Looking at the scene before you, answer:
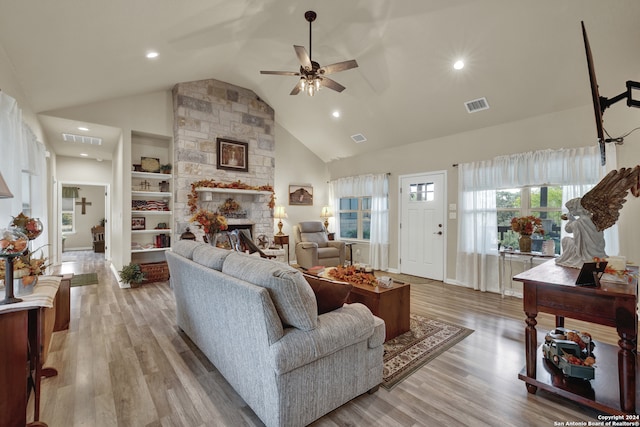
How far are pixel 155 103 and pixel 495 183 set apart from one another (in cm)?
608

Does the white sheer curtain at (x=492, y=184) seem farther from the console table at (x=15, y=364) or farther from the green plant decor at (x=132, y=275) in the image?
the green plant decor at (x=132, y=275)

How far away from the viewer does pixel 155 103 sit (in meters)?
5.39

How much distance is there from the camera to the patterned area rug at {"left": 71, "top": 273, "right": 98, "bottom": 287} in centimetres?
510

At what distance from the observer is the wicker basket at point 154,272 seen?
514cm

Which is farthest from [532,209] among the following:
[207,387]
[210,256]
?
[207,387]

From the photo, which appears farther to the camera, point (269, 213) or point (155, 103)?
point (269, 213)

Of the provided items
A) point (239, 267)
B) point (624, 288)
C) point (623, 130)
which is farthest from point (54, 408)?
point (623, 130)

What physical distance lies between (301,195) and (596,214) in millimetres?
5683

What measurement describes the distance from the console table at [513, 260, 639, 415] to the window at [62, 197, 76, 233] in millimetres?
12606

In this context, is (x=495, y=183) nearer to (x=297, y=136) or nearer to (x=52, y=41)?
(x=297, y=136)

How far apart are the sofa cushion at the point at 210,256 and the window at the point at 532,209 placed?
4363mm

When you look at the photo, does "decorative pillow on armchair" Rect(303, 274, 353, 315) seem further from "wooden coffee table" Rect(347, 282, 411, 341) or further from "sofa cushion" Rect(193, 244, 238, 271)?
"wooden coffee table" Rect(347, 282, 411, 341)

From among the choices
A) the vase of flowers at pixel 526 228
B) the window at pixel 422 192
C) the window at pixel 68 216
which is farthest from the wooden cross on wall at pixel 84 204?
the vase of flowers at pixel 526 228

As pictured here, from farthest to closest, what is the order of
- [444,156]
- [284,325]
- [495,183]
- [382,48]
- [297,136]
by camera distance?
[297,136]
[444,156]
[495,183]
[382,48]
[284,325]
